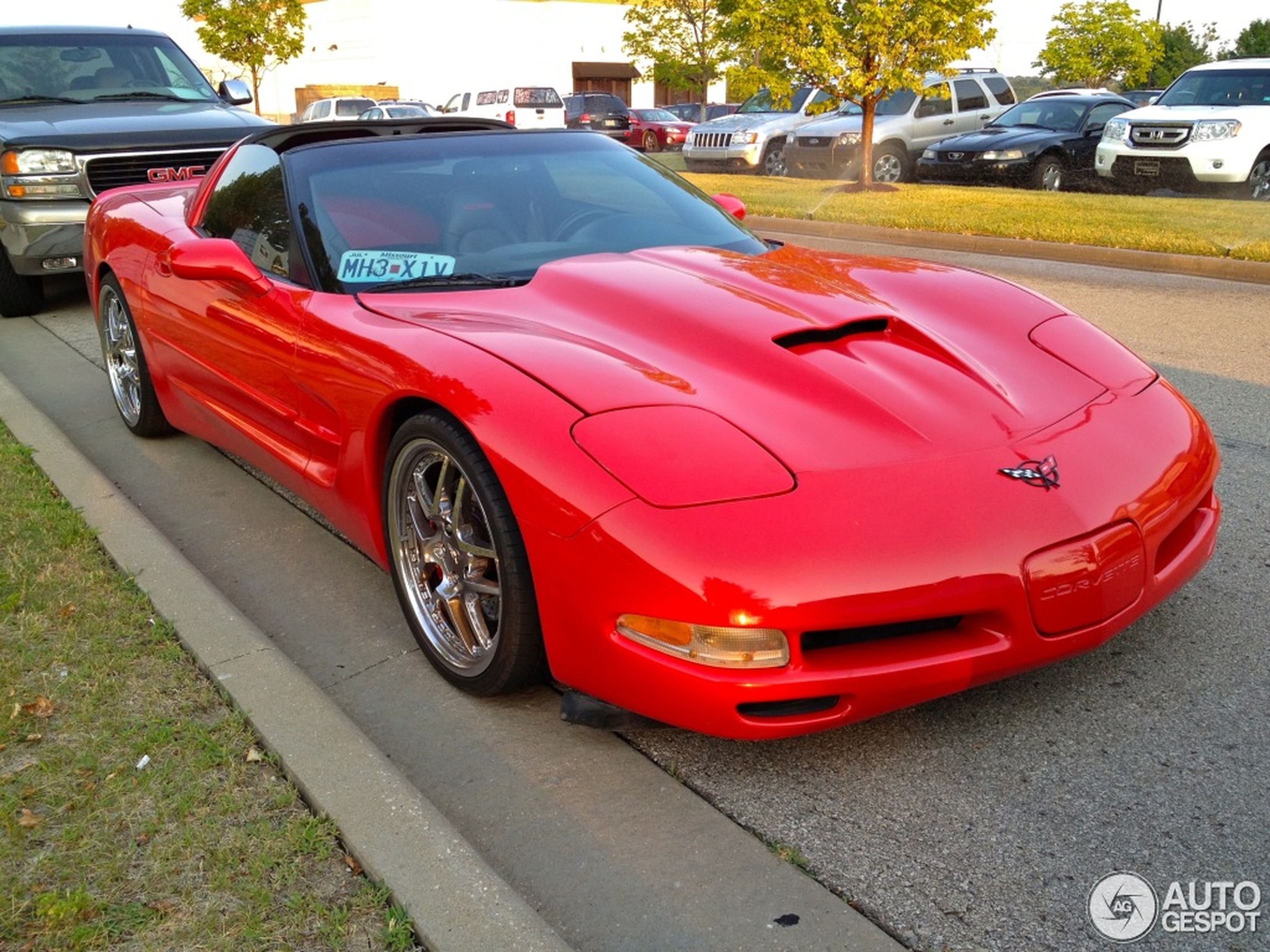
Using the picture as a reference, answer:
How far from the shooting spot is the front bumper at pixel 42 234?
311 inches

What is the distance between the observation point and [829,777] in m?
2.66

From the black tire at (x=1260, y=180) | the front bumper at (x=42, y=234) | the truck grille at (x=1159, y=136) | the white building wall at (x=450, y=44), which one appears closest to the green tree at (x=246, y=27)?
the white building wall at (x=450, y=44)

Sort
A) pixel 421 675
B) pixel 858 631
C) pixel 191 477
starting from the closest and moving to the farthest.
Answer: pixel 858 631, pixel 421 675, pixel 191 477

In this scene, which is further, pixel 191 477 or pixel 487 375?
pixel 191 477

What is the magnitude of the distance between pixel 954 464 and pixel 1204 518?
0.91 m

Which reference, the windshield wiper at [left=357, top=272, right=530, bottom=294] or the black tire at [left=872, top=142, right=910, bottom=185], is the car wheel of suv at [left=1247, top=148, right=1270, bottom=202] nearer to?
the black tire at [left=872, top=142, right=910, bottom=185]

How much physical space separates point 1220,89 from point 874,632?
14.7 metres

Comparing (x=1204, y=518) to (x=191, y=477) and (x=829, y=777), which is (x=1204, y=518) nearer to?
(x=829, y=777)

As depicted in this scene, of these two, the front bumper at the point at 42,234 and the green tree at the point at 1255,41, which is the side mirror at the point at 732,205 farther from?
the green tree at the point at 1255,41

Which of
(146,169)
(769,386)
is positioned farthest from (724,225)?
(146,169)

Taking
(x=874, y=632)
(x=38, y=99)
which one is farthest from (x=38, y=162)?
(x=874, y=632)

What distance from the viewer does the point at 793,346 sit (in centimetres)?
304

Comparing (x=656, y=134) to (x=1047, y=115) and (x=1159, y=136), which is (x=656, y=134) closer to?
(x=1047, y=115)

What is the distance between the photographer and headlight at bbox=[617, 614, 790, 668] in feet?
7.81
